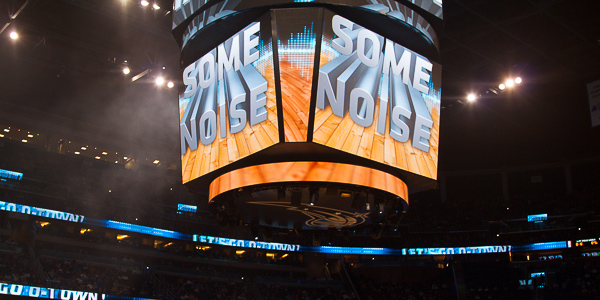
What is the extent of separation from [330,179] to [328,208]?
7.88 ft

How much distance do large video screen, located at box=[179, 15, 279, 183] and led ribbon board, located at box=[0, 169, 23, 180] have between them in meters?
24.0

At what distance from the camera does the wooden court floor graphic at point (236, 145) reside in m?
11.7

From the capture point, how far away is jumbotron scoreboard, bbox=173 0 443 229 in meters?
11.7

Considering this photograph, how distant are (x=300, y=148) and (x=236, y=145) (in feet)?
4.80

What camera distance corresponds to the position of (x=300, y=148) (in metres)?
12.3

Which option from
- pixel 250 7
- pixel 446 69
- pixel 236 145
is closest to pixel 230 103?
pixel 236 145

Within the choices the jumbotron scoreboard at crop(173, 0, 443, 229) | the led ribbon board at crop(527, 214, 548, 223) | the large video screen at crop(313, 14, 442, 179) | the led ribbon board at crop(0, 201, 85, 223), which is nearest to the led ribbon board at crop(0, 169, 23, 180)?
the led ribbon board at crop(0, 201, 85, 223)

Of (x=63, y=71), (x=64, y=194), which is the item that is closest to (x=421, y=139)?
(x=63, y=71)

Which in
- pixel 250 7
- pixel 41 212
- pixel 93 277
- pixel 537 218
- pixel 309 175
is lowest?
pixel 93 277

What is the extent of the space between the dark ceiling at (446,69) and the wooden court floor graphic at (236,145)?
8.11 meters

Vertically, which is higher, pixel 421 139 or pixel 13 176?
pixel 13 176

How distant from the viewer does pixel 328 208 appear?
14430 millimetres

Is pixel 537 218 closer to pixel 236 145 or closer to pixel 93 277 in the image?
pixel 93 277

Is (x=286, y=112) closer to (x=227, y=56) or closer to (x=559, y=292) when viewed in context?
(x=227, y=56)
